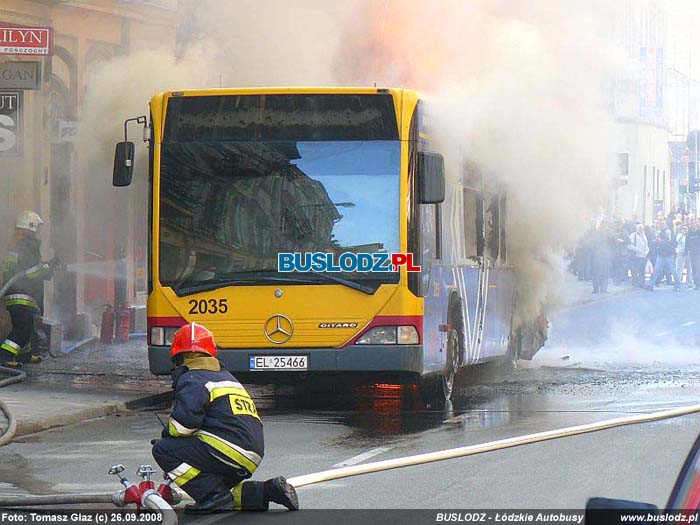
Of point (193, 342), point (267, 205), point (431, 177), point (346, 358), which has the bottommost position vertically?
point (346, 358)

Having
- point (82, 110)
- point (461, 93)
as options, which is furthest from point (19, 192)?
point (461, 93)

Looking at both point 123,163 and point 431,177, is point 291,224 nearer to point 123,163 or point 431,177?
point 431,177

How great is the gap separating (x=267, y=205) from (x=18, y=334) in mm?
6043

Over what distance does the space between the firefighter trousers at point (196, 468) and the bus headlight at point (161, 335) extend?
18.2 ft

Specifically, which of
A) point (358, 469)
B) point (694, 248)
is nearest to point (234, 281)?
point (358, 469)

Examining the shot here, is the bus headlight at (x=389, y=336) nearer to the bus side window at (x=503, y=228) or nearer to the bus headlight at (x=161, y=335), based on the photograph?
the bus headlight at (x=161, y=335)

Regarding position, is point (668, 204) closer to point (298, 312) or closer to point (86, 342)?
point (86, 342)

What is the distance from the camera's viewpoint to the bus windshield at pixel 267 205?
14.0m

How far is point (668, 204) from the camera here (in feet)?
270

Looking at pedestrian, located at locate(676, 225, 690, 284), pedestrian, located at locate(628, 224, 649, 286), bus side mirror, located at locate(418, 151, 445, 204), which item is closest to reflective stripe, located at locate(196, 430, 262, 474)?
bus side mirror, located at locate(418, 151, 445, 204)

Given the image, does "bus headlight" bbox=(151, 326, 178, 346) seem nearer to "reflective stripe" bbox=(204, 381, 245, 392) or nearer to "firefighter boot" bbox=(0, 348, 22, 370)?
"firefighter boot" bbox=(0, 348, 22, 370)

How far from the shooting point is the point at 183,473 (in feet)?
28.0

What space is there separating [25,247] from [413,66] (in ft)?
18.2

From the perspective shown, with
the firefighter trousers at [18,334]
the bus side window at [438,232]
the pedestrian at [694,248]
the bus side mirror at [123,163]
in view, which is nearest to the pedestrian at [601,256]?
the pedestrian at [694,248]
